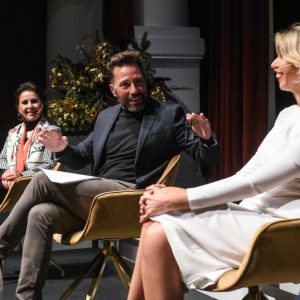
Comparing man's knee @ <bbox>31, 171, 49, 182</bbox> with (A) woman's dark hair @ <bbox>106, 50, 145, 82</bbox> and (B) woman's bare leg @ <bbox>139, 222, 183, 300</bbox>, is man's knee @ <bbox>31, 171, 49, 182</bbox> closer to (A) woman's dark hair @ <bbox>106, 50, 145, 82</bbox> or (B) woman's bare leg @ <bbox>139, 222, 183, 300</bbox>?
(A) woman's dark hair @ <bbox>106, 50, 145, 82</bbox>

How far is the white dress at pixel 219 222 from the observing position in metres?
2.26

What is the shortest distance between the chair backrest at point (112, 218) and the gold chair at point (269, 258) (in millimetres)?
1001

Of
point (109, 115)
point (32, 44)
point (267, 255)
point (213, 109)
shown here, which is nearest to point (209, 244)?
point (267, 255)

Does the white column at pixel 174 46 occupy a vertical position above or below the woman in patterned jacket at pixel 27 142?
above

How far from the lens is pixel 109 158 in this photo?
3.67 m

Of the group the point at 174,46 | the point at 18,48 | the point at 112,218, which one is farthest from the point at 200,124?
the point at 18,48

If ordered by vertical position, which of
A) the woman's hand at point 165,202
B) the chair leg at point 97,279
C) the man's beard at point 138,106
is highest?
the man's beard at point 138,106

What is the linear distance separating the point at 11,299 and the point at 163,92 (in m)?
2.24

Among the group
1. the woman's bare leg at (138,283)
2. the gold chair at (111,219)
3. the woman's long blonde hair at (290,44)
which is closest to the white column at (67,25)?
the gold chair at (111,219)

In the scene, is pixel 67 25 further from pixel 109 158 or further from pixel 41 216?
pixel 41 216

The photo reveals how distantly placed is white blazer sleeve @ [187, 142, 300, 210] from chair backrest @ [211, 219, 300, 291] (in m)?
0.18

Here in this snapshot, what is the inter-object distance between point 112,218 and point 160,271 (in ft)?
3.22

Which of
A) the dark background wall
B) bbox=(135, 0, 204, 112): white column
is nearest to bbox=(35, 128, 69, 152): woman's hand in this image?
bbox=(135, 0, 204, 112): white column

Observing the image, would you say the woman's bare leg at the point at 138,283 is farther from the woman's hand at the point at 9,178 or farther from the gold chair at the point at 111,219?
the woman's hand at the point at 9,178
